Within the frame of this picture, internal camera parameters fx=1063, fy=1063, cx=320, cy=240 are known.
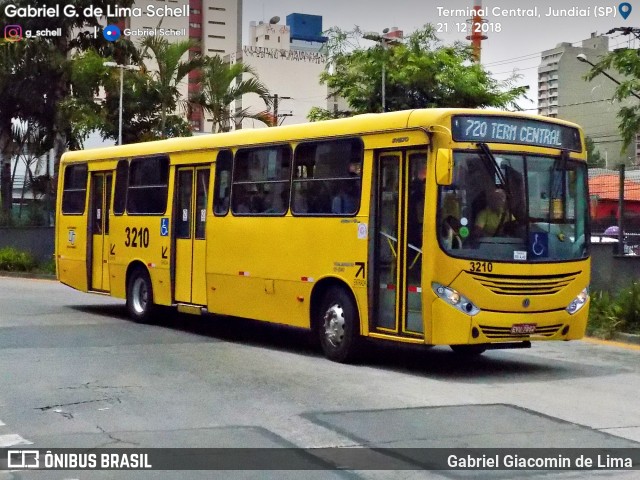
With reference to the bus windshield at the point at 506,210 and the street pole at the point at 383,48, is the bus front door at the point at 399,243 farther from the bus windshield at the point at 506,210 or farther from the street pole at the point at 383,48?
the street pole at the point at 383,48

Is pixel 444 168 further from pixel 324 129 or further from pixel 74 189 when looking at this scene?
pixel 74 189

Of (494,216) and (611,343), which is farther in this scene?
(611,343)

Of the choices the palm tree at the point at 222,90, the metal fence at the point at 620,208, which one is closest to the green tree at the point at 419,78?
the palm tree at the point at 222,90

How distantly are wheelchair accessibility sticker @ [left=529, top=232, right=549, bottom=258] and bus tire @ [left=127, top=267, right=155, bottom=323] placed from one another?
7376mm

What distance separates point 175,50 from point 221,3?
89.5 meters

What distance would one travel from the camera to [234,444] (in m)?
8.16

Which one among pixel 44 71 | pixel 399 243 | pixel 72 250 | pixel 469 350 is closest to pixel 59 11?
pixel 44 71

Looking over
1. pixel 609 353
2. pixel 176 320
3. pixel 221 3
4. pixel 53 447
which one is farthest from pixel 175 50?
pixel 221 3

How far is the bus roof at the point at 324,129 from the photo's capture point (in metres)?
11.9

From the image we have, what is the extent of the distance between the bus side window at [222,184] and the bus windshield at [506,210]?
4.52 meters

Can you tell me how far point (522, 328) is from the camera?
11828 millimetres

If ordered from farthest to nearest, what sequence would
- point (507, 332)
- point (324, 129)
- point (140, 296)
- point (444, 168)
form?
point (140, 296)
point (324, 129)
point (507, 332)
point (444, 168)

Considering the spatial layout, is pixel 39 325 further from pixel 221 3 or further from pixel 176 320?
pixel 221 3

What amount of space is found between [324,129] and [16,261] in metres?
21.6
